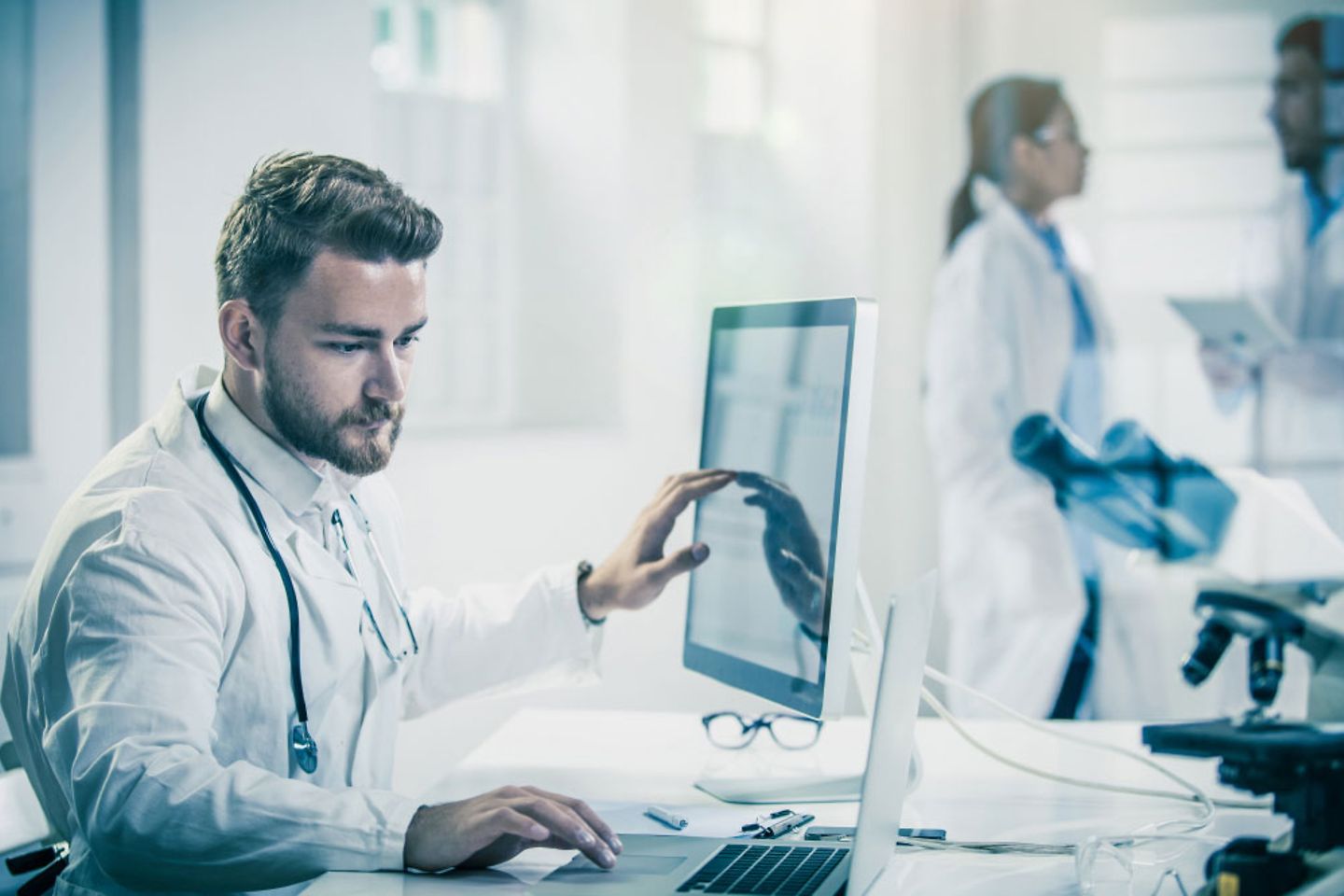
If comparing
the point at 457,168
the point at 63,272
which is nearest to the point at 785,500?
the point at 63,272

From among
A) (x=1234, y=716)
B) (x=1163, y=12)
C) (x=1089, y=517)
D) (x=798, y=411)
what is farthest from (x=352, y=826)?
(x=1163, y=12)

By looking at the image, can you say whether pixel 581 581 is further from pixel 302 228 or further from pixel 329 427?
pixel 302 228

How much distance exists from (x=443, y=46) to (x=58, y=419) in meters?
1.69

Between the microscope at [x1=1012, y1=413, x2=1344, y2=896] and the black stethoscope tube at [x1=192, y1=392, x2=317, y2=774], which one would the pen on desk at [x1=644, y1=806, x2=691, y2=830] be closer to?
the black stethoscope tube at [x1=192, y1=392, x2=317, y2=774]

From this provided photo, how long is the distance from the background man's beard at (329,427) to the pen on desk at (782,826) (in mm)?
568

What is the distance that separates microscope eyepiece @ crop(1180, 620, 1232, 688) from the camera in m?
1.13

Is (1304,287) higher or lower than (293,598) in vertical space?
higher

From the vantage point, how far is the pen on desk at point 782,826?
44.2 inches

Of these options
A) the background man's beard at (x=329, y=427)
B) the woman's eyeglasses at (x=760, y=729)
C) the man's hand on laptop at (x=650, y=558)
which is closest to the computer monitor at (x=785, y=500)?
the man's hand on laptop at (x=650, y=558)

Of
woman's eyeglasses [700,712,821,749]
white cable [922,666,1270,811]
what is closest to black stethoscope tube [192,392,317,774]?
woman's eyeglasses [700,712,821,749]

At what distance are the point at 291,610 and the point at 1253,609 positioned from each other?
93cm

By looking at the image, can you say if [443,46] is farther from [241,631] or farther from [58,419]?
[241,631]

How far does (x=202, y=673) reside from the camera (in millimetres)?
1058

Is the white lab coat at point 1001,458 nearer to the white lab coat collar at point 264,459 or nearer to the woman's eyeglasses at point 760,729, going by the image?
the woman's eyeglasses at point 760,729
